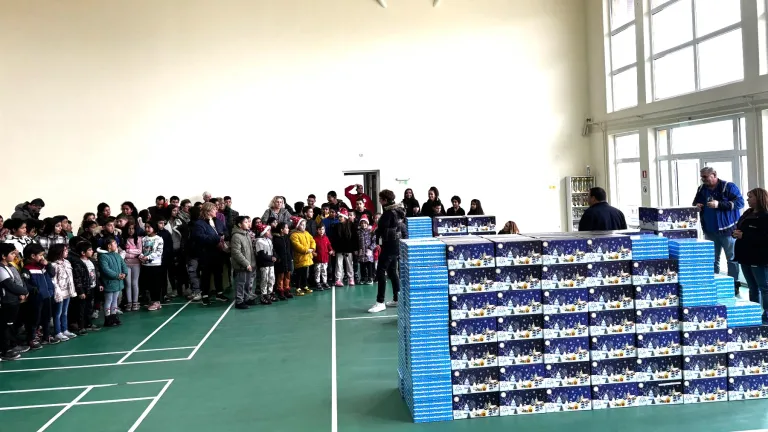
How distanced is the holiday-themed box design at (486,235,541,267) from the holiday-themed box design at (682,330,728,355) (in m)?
1.62

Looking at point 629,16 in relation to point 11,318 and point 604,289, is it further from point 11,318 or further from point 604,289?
point 11,318

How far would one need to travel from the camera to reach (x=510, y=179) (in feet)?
56.2

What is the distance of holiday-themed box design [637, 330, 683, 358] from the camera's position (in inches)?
233

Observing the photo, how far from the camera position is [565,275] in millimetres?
5891

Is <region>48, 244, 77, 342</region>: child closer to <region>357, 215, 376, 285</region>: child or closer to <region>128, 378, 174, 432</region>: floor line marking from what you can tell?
<region>128, 378, 174, 432</region>: floor line marking

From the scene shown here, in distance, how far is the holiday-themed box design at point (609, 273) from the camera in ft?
19.4

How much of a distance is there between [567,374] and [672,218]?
2.03m

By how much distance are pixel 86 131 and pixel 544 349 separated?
44.5ft

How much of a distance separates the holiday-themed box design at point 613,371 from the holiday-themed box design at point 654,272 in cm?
75

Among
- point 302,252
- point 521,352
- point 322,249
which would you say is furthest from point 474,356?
point 322,249

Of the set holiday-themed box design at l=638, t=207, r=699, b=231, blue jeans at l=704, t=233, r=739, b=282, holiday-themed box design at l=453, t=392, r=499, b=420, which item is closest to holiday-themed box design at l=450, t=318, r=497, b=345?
holiday-themed box design at l=453, t=392, r=499, b=420

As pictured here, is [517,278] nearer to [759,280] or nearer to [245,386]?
[245,386]

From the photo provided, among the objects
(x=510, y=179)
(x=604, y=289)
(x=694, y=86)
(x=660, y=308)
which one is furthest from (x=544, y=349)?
(x=510, y=179)

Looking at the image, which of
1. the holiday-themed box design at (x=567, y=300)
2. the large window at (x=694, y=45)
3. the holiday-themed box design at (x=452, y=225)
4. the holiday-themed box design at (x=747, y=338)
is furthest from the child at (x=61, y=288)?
the large window at (x=694, y=45)
